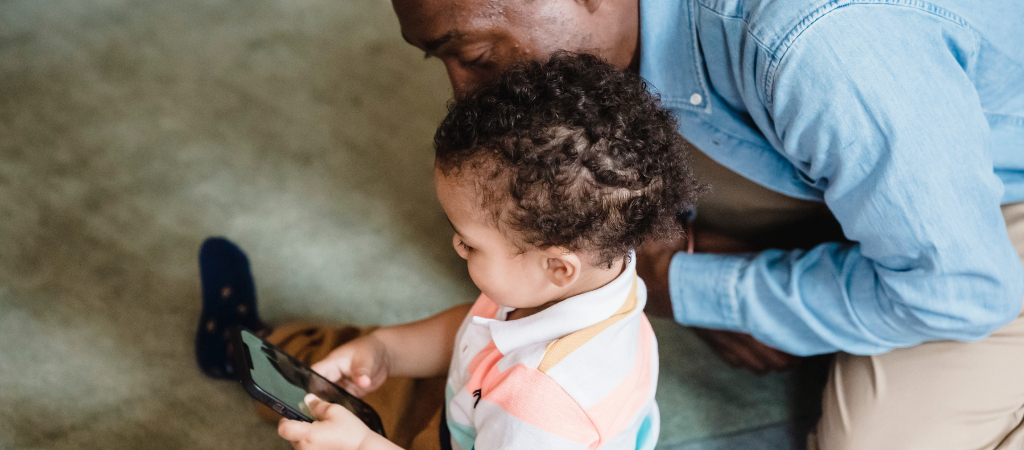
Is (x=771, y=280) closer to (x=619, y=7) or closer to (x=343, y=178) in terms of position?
(x=619, y=7)

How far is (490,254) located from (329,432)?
0.27m

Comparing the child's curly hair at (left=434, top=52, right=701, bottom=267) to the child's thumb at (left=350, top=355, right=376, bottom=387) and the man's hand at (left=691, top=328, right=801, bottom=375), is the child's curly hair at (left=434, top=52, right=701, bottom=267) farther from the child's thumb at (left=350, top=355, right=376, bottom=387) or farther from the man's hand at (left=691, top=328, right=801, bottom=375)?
the man's hand at (left=691, top=328, right=801, bottom=375)

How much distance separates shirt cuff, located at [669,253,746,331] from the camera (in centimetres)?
99

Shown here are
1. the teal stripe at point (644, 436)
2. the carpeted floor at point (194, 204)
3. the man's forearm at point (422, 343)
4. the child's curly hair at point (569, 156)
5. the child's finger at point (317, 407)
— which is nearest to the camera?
the child's curly hair at point (569, 156)

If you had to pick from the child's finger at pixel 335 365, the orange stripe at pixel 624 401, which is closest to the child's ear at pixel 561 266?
the orange stripe at pixel 624 401

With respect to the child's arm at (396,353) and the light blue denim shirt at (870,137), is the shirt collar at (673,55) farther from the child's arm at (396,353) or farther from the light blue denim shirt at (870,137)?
the child's arm at (396,353)

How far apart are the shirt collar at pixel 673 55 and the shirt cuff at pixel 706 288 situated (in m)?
0.25

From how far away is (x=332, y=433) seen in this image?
0.70 metres

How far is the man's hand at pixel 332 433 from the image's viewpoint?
0.70m

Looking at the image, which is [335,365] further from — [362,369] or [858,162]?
[858,162]

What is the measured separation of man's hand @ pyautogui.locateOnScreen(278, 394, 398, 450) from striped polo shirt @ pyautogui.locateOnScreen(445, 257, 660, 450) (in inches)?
4.3

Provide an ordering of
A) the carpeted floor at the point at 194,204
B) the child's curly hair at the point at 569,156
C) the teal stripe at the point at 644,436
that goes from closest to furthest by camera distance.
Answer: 1. the child's curly hair at the point at 569,156
2. the teal stripe at the point at 644,436
3. the carpeted floor at the point at 194,204

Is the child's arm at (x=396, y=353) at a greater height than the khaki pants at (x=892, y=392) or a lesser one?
greater

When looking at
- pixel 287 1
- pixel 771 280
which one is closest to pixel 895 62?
pixel 771 280
